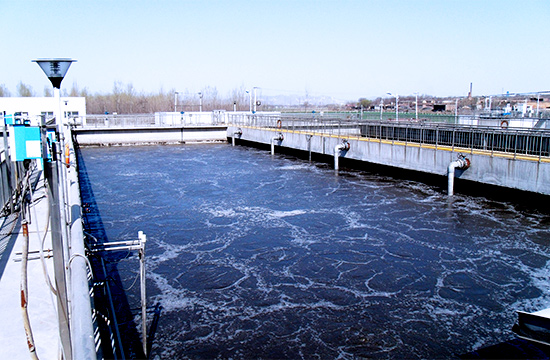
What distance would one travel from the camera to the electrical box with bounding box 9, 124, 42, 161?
254 inches

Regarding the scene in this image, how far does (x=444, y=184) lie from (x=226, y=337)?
61.2 feet

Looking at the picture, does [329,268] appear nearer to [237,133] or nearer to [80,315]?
[80,315]

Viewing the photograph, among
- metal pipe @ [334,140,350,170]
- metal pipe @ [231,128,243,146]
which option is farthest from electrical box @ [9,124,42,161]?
metal pipe @ [231,128,243,146]

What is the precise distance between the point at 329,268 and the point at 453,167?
1121cm

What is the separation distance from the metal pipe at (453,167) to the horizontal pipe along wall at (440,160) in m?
0.21

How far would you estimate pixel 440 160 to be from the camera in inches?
911

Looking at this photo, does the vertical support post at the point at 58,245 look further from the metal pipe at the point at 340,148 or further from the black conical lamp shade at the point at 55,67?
the metal pipe at the point at 340,148

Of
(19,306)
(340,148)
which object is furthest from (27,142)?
(340,148)

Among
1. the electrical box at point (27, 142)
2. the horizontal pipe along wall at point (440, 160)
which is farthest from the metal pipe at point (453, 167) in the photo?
the electrical box at point (27, 142)

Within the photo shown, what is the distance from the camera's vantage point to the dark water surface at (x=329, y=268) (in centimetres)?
964

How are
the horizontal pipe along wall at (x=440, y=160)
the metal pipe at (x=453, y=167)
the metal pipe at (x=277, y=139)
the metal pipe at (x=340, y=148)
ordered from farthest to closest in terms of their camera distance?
the metal pipe at (x=277, y=139), the metal pipe at (x=340, y=148), the metal pipe at (x=453, y=167), the horizontal pipe along wall at (x=440, y=160)

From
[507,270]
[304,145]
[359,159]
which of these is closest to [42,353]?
[507,270]

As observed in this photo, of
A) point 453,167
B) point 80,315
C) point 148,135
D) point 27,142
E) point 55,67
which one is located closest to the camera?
point 80,315

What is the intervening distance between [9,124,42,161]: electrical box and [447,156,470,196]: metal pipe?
A: 61.7 feet
